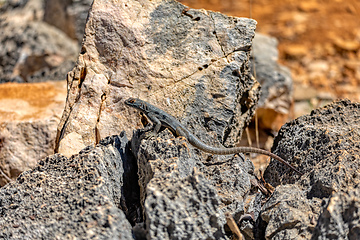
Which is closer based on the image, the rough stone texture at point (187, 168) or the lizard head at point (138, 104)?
the rough stone texture at point (187, 168)

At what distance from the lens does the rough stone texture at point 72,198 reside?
2701mm

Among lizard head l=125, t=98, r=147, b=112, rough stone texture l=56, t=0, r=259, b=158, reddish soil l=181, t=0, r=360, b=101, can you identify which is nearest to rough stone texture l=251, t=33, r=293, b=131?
reddish soil l=181, t=0, r=360, b=101

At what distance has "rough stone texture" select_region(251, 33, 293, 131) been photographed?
720cm

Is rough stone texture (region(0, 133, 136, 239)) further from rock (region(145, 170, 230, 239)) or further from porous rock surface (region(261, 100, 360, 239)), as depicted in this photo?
porous rock surface (region(261, 100, 360, 239))

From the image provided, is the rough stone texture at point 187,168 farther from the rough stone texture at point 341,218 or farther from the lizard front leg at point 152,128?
the rough stone texture at point 341,218

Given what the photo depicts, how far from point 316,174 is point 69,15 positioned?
847 cm

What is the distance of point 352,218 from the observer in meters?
2.57

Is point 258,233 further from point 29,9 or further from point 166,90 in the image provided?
point 29,9

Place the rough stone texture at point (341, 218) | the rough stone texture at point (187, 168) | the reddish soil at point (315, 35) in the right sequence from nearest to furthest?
1. the rough stone texture at point (341, 218)
2. the rough stone texture at point (187, 168)
3. the reddish soil at point (315, 35)

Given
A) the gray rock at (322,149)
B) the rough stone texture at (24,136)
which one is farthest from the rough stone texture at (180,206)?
the rough stone texture at (24,136)

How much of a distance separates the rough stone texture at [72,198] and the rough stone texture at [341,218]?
50.1 inches

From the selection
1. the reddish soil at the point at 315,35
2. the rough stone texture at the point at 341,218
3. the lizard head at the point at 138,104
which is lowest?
the rough stone texture at the point at 341,218

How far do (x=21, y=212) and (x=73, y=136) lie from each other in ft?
3.54

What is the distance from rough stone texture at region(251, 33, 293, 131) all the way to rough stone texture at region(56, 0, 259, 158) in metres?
2.94
